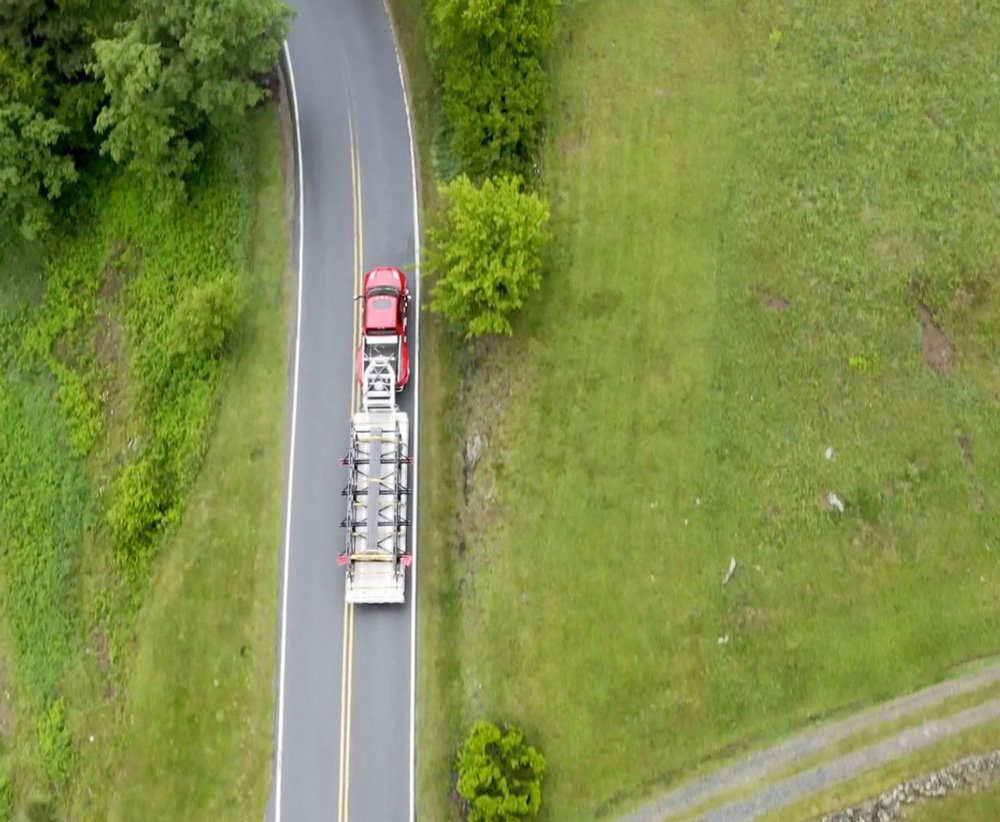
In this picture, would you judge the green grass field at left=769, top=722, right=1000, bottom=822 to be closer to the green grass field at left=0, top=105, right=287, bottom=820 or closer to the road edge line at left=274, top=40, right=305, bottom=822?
the road edge line at left=274, top=40, right=305, bottom=822

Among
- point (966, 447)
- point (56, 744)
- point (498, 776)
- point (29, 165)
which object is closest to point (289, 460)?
point (56, 744)

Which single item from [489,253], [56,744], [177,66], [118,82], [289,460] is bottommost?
[56,744]

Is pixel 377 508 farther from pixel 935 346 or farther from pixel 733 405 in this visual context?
pixel 935 346

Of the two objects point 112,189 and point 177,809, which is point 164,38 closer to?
point 112,189

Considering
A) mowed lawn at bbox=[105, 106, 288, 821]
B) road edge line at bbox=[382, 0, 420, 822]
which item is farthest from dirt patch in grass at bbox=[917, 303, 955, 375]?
mowed lawn at bbox=[105, 106, 288, 821]

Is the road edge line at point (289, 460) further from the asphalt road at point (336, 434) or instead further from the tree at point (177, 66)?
the tree at point (177, 66)

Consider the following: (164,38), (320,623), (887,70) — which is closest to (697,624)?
(320,623)

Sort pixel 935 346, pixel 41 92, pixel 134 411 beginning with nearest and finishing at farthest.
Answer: pixel 935 346 < pixel 41 92 < pixel 134 411
